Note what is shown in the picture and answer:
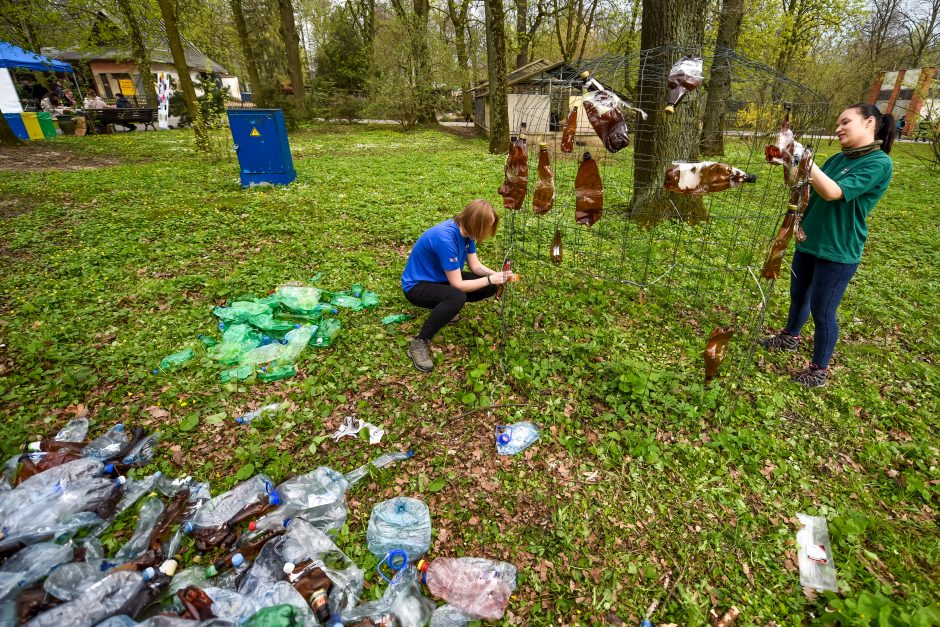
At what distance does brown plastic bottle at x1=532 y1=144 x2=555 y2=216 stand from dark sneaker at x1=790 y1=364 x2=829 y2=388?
2241 mm

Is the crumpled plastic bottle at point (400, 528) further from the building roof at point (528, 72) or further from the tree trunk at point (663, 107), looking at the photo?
the building roof at point (528, 72)

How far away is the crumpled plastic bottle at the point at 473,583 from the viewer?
6.42 feet

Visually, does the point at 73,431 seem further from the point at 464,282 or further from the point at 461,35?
the point at 461,35

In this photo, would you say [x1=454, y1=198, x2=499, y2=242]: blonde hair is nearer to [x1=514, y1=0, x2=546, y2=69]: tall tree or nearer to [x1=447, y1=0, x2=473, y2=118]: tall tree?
[x1=514, y1=0, x2=546, y2=69]: tall tree

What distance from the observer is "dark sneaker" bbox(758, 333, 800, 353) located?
3.64m

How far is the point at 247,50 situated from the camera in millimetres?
16422

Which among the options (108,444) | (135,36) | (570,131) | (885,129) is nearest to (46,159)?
(135,36)

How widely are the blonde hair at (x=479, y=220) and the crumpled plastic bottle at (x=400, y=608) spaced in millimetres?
2174

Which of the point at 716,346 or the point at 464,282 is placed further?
the point at 464,282

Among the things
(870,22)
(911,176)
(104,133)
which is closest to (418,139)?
(104,133)

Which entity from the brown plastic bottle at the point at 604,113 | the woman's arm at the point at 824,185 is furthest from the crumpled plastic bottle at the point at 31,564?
the woman's arm at the point at 824,185

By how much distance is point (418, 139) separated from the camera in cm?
1744

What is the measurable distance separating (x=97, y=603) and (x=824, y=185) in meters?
4.08

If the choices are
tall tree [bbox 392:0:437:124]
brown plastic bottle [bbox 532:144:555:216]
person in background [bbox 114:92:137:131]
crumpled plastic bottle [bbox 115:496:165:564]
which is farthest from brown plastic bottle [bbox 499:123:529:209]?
person in background [bbox 114:92:137:131]
